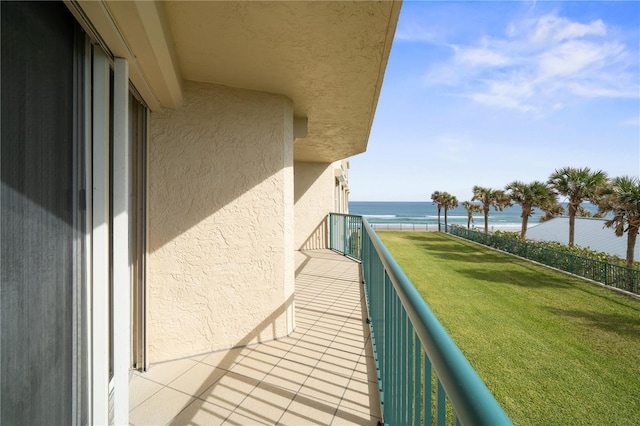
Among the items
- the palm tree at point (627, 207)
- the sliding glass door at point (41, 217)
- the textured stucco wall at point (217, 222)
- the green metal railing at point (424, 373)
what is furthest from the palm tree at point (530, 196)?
the sliding glass door at point (41, 217)

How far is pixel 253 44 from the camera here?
82.6 inches

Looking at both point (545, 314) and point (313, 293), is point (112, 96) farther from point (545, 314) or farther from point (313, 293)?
point (545, 314)

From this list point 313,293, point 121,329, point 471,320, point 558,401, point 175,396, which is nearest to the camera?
point 121,329

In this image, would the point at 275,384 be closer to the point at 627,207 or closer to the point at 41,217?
the point at 41,217

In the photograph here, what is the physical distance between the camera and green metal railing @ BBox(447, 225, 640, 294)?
8.91 metres

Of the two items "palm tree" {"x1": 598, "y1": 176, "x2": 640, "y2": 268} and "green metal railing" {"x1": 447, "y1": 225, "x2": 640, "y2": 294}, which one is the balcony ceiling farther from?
"palm tree" {"x1": 598, "y1": 176, "x2": 640, "y2": 268}

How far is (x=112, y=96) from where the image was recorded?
1.59m

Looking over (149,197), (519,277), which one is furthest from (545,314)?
(149,197)

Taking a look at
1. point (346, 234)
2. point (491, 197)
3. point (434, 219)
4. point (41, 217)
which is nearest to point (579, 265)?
point (346, 234)

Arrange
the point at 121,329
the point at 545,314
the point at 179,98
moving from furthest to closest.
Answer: the point at 545,314
the point at 179,98
the point at 121,329

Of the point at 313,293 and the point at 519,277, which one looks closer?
the point at 313,293

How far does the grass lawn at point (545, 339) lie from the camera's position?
3.73 metres

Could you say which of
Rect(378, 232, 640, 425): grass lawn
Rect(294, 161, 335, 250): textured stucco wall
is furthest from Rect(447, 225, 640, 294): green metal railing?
Rect(294, 161, 335, 250): textured stucco wall

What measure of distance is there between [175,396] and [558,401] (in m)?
4.70
